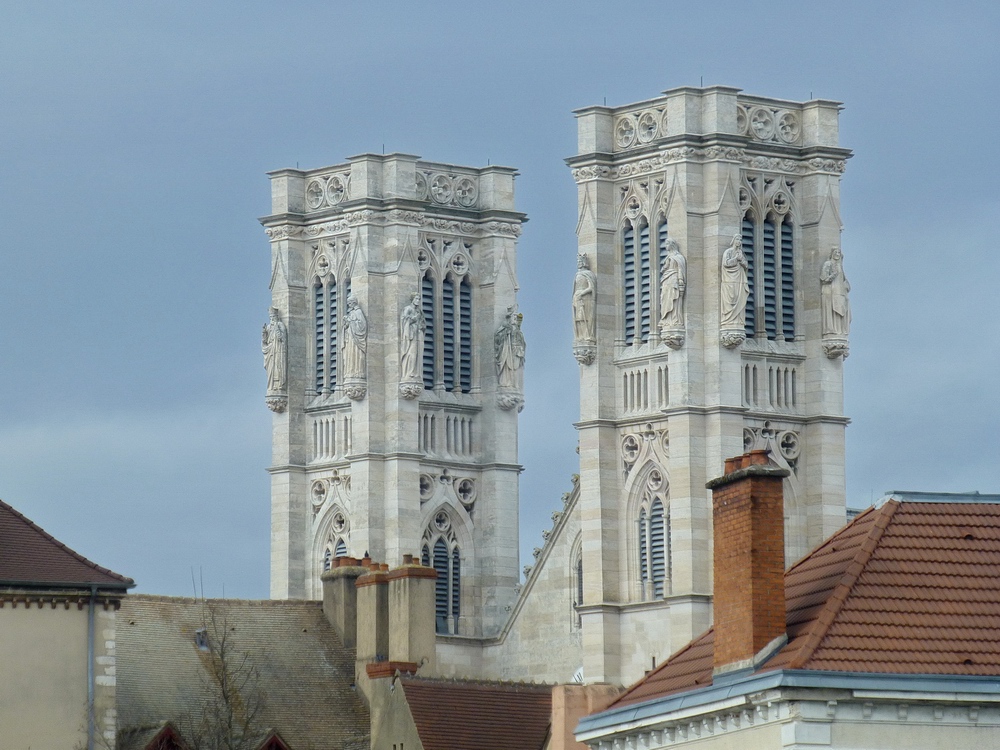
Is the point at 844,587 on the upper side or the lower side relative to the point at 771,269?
lower

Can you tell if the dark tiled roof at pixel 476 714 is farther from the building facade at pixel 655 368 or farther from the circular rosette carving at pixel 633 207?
the circular rosette carving at pixel 633 207

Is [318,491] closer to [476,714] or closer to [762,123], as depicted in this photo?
[762,123]

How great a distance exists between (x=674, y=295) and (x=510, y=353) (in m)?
16.4

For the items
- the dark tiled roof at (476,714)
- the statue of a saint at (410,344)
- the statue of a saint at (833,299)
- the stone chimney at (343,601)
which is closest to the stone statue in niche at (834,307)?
the statue of a saint at (833,299)

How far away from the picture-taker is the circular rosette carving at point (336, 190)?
10512 cm

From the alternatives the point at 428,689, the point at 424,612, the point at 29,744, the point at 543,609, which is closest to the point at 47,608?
the point at 29,744

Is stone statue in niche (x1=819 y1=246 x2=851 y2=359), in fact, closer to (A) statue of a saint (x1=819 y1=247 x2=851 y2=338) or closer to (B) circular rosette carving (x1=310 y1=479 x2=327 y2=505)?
(A) statue of a saint (x1=819 y1=247 x2=851 y2=338)

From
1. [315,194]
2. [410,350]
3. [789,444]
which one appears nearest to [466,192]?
[315,194]

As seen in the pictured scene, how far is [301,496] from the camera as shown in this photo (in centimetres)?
10556

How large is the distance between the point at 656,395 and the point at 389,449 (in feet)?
46.9

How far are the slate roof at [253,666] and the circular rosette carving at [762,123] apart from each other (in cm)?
2902

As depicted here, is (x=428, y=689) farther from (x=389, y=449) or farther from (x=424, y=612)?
(x=389, y=449)

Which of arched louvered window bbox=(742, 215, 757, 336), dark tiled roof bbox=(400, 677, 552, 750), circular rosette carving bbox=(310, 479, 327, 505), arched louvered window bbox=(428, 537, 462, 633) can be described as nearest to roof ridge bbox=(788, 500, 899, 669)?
dark tiled roof bbox=(400, 677, 552, 750)

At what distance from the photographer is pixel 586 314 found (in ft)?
301
